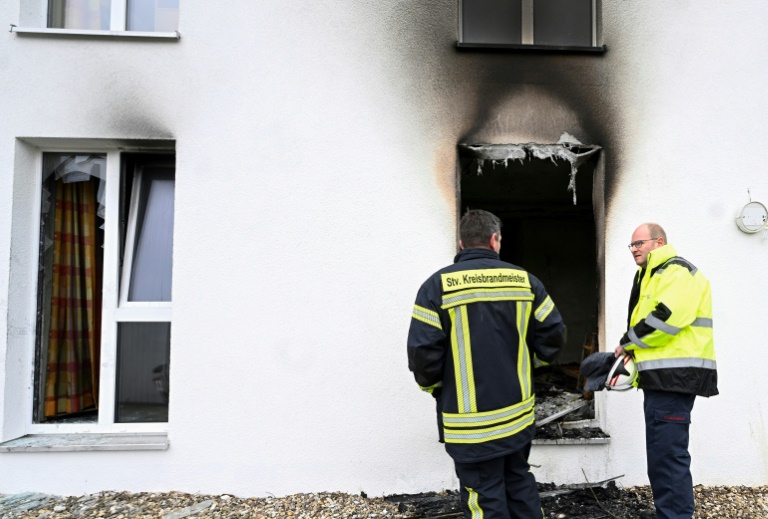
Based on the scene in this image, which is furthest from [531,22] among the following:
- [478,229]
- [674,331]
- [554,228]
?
[554,228]

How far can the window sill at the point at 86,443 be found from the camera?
367 cm

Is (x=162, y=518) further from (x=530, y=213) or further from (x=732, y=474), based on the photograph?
(x=530, y=213)

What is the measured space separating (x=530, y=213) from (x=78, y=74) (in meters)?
6.66

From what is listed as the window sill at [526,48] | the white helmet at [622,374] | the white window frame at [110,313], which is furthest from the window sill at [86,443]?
the window sill at [526,48]

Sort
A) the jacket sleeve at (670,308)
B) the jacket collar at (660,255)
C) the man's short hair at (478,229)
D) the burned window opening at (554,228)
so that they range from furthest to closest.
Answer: the burned window opening at (554,228) → the jacket collar at (660,255) → the jacket sleeve at (670,308) → the man's short hair at (478,229)

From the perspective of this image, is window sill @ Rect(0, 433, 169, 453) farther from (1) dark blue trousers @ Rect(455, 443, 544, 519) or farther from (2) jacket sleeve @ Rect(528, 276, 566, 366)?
(2) jacket sleeve @ Rect(528, 276, 566, 366)

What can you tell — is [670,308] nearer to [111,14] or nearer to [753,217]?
[753,217]

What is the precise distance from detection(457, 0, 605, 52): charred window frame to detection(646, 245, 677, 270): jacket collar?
1997 mm

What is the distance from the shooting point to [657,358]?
2.96 meters

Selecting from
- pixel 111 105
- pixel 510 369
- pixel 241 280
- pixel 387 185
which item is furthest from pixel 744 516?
pixel 111 105

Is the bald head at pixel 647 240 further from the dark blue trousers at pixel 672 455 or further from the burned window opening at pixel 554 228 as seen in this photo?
the burned window opening at pixel 554 228

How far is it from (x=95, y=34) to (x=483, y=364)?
3631mm

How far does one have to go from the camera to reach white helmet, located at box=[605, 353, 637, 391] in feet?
10.0

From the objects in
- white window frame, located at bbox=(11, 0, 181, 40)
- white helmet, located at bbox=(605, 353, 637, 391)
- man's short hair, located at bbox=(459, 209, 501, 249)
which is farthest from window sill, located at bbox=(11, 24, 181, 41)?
white helmet, located at bbox=(605, 353, 637, 391)
